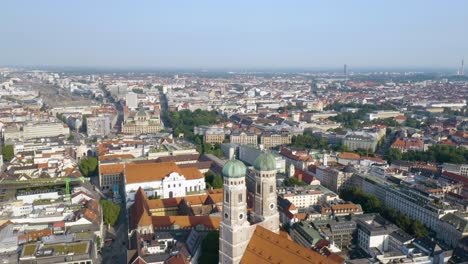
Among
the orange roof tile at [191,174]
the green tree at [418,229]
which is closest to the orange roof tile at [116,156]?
the orange roof tile at [191,174]

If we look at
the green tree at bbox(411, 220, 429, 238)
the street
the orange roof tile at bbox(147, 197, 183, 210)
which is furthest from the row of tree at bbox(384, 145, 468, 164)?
the street

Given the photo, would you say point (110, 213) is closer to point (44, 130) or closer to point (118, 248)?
point (118, 248)

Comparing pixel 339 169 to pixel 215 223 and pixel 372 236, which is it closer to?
pixel 372 236

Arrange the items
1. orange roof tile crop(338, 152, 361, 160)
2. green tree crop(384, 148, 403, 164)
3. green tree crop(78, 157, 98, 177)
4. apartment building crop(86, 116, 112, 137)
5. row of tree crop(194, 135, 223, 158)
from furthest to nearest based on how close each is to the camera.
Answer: apartment building crop(86, 116, 112, 137) < row of tree crop(194, 135, 223, 158) < green tree crop(384, 148, 403, 164) < orange roof tile crop(338, 152, 361, 160) < green tree crop(78, 157, 98, 177)

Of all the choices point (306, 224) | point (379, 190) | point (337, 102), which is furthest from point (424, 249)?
point (337, 102)

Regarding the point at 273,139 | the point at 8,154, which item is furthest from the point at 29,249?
the point at 273,139

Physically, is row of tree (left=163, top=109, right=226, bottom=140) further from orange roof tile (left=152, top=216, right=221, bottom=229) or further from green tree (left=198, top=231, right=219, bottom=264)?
green tree (left=198, top=231, right=219, bottom=264)
